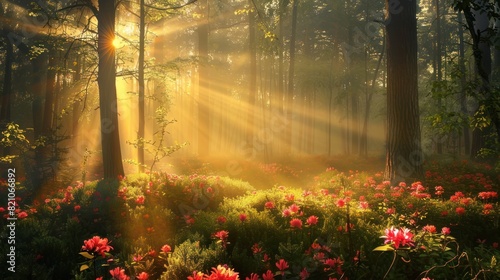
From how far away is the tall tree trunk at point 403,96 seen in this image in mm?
8070

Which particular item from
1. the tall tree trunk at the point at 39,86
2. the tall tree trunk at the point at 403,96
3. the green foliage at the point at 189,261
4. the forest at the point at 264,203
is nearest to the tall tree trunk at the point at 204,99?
the forest at the point at 264,203

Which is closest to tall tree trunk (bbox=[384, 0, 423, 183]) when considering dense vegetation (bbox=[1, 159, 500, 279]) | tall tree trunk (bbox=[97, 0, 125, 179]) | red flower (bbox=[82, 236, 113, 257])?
dense vegetation (bbox=[1, 159, 500, 279])

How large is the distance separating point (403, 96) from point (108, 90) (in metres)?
8.24

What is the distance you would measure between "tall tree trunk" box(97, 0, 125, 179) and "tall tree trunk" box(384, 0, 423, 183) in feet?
25.1

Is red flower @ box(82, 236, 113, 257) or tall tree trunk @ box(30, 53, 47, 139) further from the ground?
tall tree trunk @ box(30, 53, 47, 139)

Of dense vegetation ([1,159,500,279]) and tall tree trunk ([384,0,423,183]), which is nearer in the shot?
dense vegetation ([1,159,500,279])

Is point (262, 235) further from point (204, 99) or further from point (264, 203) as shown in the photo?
point (204, 99)

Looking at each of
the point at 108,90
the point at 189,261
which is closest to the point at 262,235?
the point at 189,261

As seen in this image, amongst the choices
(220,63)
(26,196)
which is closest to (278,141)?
(220,63)

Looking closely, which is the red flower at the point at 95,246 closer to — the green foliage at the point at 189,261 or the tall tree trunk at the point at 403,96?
the green foliage at the point at 189,261

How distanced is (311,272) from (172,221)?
12.2 feet

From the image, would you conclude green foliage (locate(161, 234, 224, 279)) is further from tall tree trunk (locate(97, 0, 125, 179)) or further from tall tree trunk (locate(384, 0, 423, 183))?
tall tree trunk (locate(97, 0, 125, 179))

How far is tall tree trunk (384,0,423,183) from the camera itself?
8.07 meters

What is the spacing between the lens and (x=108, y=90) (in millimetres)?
10039
